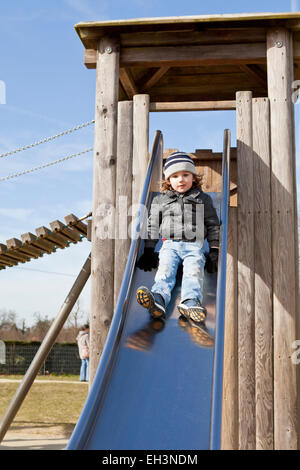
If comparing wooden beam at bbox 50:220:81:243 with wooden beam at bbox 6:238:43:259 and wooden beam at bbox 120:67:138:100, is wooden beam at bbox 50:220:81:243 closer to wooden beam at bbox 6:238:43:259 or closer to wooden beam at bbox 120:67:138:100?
wooden beam at bbox 6:238:43:259

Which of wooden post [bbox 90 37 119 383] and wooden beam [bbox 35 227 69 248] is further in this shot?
wooden beam [bbox 35 227 69 248]

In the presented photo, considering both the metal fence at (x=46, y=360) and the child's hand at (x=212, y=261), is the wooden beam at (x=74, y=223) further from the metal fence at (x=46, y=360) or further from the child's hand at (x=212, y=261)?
Answer: the metal fence at (x=46, y=360)

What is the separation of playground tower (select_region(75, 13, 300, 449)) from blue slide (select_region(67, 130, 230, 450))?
853mm

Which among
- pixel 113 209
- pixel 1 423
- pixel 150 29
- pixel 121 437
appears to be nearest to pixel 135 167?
pixel 113 209

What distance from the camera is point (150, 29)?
580 centimetres

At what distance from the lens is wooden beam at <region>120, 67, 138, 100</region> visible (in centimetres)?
742

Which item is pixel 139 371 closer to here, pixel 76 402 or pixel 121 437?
pixel 121 437

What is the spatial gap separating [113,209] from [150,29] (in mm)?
1981

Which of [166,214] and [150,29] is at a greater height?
[150,29]

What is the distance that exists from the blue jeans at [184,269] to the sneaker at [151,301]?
0.09 metres

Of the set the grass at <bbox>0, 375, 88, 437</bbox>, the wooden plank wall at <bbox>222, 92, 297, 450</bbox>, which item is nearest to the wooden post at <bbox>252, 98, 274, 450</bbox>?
the wooden plank wall at <bbox>222, 92, 297, 450</bbox>

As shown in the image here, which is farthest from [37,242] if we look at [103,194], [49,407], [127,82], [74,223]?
[49,407]

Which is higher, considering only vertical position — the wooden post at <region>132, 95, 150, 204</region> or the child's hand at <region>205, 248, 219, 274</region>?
the wooden post at <region>132, 95, 150, 204</region>

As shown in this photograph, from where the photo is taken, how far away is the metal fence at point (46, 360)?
67.8 ft
